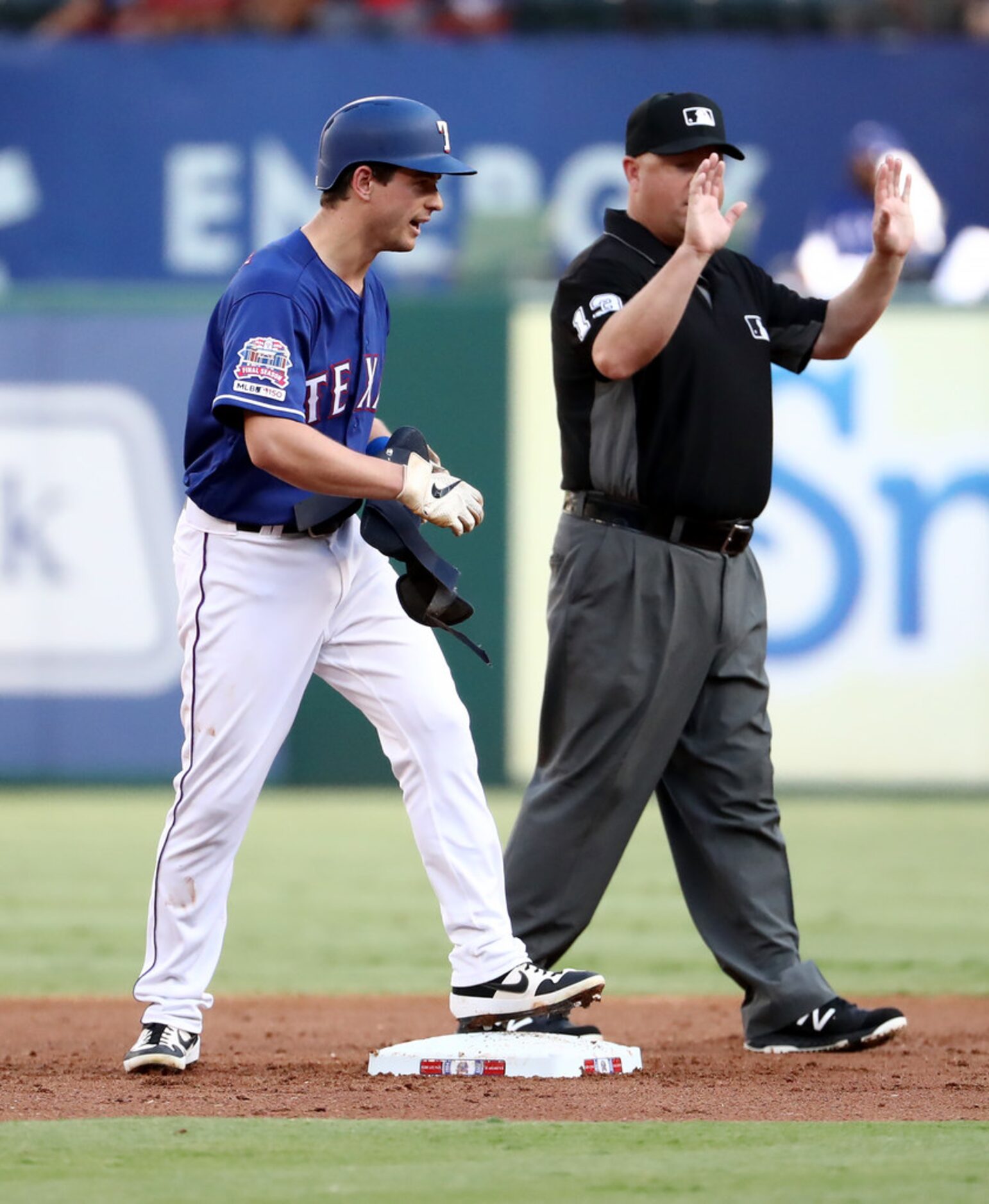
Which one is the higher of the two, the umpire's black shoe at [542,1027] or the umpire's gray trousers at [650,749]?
the umpire's gray trousers at [650,749]

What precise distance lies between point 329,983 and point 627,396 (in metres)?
2.37

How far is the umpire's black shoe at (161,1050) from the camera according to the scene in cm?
441

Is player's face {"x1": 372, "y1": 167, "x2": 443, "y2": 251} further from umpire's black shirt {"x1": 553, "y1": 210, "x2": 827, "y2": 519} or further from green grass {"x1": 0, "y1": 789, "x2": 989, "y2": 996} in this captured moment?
green grass {"x1": 0, "y1": 789, "x2": 989, "y2": 996}

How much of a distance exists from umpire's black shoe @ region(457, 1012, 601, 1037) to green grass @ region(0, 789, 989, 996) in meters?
1.56

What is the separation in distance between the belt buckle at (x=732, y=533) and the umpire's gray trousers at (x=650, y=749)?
0.03 metres

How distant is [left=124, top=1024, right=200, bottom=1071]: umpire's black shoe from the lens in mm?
4410

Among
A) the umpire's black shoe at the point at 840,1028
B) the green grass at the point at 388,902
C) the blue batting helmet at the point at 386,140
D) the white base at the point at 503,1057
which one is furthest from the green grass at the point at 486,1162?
the green grass at the point at 388,902

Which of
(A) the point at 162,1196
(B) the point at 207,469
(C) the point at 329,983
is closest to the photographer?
(A) the point at 162,1196

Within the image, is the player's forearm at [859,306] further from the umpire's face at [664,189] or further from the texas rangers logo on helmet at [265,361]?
the texas rangers logo on helmet at [265,361]

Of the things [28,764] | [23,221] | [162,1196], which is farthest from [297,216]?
[162,1196]

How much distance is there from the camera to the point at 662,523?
4.87 meters

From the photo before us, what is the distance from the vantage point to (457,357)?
11.3 m

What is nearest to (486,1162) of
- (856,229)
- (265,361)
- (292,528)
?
(292,528)

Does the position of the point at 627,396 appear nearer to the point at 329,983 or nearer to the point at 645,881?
the point at 329,983
